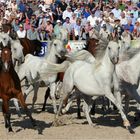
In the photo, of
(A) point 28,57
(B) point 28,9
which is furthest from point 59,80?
(B) point 28,9

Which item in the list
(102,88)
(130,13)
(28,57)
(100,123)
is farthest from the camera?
(130,13)

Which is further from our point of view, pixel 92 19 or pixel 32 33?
pixel 92 19

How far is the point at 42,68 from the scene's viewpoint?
462 inches

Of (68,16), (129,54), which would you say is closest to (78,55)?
(129,54)

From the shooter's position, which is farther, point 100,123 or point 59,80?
point 59,80

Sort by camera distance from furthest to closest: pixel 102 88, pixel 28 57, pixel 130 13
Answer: pixel 130 13, pixel 28 57, pixel 102 88

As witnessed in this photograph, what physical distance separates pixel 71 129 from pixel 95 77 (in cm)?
114

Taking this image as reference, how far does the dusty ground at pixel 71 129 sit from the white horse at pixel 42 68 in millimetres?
781

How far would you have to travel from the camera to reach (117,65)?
1077 cm

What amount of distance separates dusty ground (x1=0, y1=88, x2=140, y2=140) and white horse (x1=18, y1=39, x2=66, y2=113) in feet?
2.56

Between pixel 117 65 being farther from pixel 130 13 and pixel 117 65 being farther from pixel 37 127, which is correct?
pixel 130 13

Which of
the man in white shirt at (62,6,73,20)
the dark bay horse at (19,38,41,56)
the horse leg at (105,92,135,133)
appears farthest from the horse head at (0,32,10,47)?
the man in white shirt at (62,6,73,20)

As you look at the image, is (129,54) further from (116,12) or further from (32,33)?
(116,12)

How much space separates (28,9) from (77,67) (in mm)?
11455
